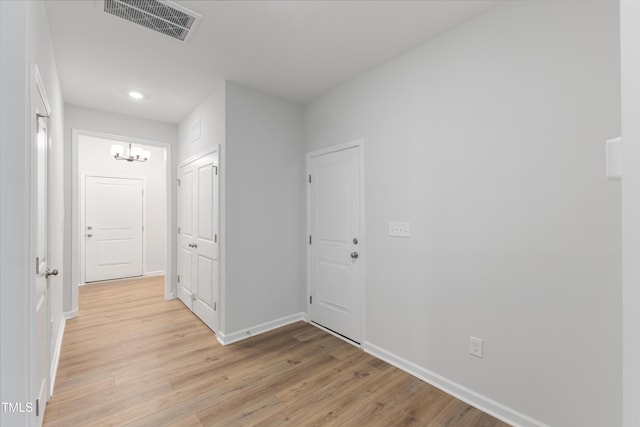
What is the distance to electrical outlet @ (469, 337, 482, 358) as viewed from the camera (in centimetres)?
190

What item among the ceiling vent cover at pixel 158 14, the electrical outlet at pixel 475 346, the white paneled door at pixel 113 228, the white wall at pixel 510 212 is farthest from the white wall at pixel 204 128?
the electrical outlet at pixel 475 346

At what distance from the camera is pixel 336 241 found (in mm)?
3045

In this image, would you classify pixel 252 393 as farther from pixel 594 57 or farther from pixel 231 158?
pixel 594 57

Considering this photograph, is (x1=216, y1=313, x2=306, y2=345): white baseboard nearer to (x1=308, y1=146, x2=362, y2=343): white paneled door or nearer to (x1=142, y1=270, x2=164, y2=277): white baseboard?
(x1=308, y1=146, x2=362, y2=343): white paneled door

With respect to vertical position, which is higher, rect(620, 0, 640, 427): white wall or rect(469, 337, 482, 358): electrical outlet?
rect(620, 0, 640, 427): white wall

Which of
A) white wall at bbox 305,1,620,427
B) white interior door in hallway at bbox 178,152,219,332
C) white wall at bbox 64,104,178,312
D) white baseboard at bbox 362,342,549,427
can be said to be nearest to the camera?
white wall at bbox 305,1,620,427

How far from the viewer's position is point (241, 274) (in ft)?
9.66

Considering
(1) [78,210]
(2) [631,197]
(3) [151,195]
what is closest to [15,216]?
(2) [631,197]

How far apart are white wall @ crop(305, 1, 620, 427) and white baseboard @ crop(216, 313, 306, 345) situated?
3.97ft

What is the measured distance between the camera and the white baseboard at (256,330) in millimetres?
2828

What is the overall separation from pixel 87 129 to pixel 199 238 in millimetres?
2104

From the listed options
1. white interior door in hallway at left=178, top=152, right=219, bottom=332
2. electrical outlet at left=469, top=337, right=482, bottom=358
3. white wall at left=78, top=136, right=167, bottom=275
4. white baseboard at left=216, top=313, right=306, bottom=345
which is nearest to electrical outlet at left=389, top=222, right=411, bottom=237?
electrical outlet at left=469, top=337, right=482, bottom=358

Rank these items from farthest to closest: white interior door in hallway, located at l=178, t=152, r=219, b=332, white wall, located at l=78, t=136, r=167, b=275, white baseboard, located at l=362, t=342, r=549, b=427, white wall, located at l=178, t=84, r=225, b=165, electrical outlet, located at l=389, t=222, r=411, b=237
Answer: white wall, located at l=78, t=136, r=167, b=275
white interior door in hallway, located at l=178, t=152, r=219, b=332
white wall, located at l=178, t=84, r=225, b=165
electrical outlet, located at l=389, t=222, r=411, b=237
white baseboard, located at l=362, t=342, r=549, b=427

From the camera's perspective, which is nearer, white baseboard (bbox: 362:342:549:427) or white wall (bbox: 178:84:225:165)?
white baseboard (bbox: 362:342:549:427)
